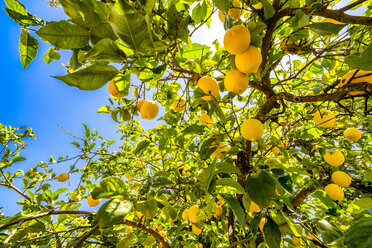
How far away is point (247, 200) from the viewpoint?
1.27m

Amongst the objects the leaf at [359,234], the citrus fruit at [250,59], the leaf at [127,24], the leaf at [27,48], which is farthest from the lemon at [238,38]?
the leaf at [27,48]

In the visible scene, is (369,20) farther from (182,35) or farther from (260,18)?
(182,35)

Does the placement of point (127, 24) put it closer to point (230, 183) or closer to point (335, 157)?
point (230, 183)

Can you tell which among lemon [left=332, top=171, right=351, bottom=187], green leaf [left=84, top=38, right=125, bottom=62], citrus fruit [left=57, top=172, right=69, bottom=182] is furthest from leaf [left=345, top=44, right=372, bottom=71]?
citrus fruit [left=57, top=172, right=69, bottom=182]

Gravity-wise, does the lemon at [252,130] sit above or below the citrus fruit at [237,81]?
below

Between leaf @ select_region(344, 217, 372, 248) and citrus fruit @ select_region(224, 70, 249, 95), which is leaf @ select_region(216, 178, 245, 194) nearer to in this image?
leaf @ select_region(344, 217, 372, 248)

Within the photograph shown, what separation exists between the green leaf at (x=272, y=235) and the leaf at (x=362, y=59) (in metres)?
0.93

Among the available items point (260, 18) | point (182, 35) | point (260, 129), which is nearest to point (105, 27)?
point (182, 35)

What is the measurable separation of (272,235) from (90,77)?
1250 mm

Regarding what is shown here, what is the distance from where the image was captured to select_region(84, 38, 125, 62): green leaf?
2.32 feet

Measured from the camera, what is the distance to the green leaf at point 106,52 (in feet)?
2.32

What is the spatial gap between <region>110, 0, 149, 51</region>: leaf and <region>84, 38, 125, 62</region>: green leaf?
9 centimetres

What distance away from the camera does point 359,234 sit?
556 mm

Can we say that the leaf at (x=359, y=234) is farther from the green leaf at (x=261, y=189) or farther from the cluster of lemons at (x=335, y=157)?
the cluster of lemons at (x=335, y=157)
